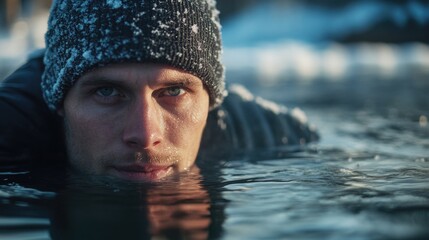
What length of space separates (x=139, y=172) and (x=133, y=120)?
21cm

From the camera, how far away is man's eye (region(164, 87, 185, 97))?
2.73 metres

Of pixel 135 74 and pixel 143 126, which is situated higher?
pixel 135 74

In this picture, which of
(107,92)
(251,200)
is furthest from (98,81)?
(251,200)

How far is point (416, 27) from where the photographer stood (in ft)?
50.9

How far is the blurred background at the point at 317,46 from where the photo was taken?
7.91m

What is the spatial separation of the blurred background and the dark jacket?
2375 millimetres

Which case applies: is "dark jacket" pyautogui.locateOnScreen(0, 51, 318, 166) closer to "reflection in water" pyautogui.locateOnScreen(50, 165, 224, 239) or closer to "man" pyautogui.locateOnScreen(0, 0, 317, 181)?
"man" pyautogui.locateOnScreen(0, 0, 317, 181)

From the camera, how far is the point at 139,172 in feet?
8.57

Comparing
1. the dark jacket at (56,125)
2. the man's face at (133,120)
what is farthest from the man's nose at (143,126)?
the dark jacket at (56,125)

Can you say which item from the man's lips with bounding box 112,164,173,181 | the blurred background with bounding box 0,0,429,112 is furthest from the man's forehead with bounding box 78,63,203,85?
the blurred background with bounding box 0,0,429,112

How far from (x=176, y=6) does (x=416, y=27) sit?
13.7 metres

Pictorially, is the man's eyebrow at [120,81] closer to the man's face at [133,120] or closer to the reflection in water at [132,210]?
the man's face at [133,120]

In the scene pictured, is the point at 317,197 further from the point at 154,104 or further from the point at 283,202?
the point at 154,104

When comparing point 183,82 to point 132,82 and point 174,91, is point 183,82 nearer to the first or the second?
point 174,91
